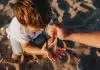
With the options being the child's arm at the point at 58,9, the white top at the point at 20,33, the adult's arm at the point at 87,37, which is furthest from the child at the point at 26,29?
the child's arm at the point at 58,9

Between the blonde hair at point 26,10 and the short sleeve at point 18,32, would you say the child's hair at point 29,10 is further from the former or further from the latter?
the short sleeve at point 18,32

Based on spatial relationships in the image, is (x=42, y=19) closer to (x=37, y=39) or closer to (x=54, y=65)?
(x=37, y=39)

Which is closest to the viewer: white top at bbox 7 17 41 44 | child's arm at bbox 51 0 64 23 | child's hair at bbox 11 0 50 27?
child's hair at bbox 11 0 50 27

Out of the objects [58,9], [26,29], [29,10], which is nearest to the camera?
[29,10]

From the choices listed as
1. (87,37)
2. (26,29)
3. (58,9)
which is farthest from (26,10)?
(58,9)

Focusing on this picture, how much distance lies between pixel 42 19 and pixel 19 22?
0.65 feet

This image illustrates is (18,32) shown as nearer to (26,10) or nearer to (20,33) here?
(20,33)

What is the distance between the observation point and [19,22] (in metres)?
2.07

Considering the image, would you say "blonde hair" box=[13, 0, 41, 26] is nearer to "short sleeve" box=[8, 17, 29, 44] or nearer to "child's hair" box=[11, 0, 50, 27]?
"child's hair" box=[11, 0, 50, 27]

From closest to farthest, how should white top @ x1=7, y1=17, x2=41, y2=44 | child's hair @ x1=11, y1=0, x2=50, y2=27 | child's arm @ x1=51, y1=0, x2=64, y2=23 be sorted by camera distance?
child's hair @ x1=11, y1=0, x2=50, y2=27 < white top @ x1=7, y1=17, x2=41, y2=44 < child's arm @ x1=51, y1=0, x2=64, y2=23

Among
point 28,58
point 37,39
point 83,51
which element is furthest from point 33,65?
point 83,51

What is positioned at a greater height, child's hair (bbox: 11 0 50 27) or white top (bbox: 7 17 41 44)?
child's hair (bbox: 11 0 50 27)

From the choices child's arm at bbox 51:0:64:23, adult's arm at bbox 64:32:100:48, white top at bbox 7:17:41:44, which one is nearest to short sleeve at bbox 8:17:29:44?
white top at bbox 7:17:41:44

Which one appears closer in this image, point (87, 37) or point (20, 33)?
point (87, 37)
